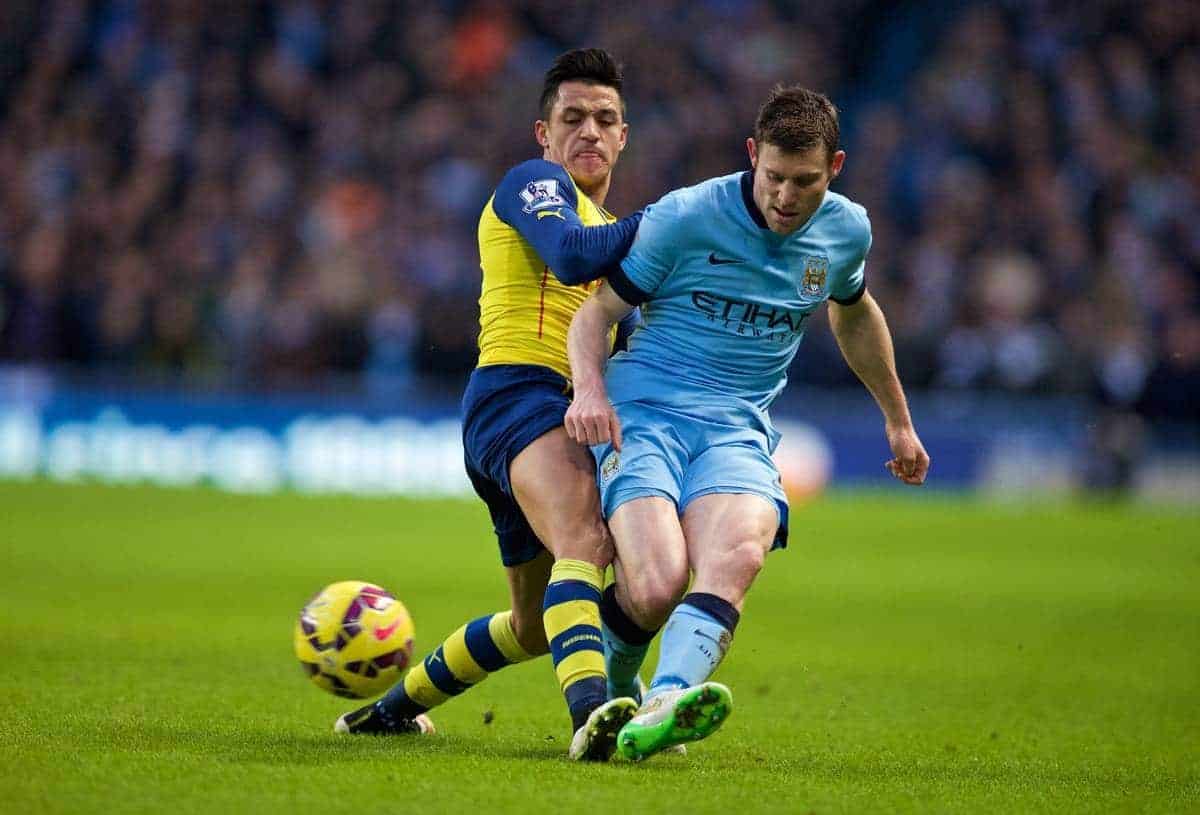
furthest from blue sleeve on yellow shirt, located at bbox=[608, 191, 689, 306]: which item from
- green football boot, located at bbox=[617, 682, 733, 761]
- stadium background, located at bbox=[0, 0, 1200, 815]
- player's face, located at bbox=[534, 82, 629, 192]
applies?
stadium background, located at bbox=[0, 0, 1200, 815]

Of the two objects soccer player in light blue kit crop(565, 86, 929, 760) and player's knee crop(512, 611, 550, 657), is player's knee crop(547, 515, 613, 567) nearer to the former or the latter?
soccer player in light blue kit crop(565, 86, 929, 760)

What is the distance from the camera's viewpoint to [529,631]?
5.84m

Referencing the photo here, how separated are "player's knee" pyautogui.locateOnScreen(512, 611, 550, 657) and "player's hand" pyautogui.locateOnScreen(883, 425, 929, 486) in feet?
4.08

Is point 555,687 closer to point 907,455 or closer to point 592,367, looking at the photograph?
point 907,455

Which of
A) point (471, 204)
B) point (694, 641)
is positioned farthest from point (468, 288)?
point (694, 641)

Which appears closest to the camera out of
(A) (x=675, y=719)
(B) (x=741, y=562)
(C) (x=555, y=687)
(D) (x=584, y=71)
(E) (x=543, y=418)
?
(A) (x=675, y=719)

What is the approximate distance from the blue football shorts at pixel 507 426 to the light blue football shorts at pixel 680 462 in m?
0.21

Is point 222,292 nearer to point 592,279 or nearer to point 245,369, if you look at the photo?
point 245,369

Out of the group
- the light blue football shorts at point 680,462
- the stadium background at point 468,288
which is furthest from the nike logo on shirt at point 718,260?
the stadium background at point 468,288

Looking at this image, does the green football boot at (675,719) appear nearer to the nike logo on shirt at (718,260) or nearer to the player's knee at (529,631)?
the player's knee at (529,631)

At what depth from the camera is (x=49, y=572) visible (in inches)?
437

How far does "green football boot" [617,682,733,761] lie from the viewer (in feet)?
15.5

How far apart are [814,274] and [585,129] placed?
37.2 inches

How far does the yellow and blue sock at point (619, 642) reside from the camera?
5.62m
